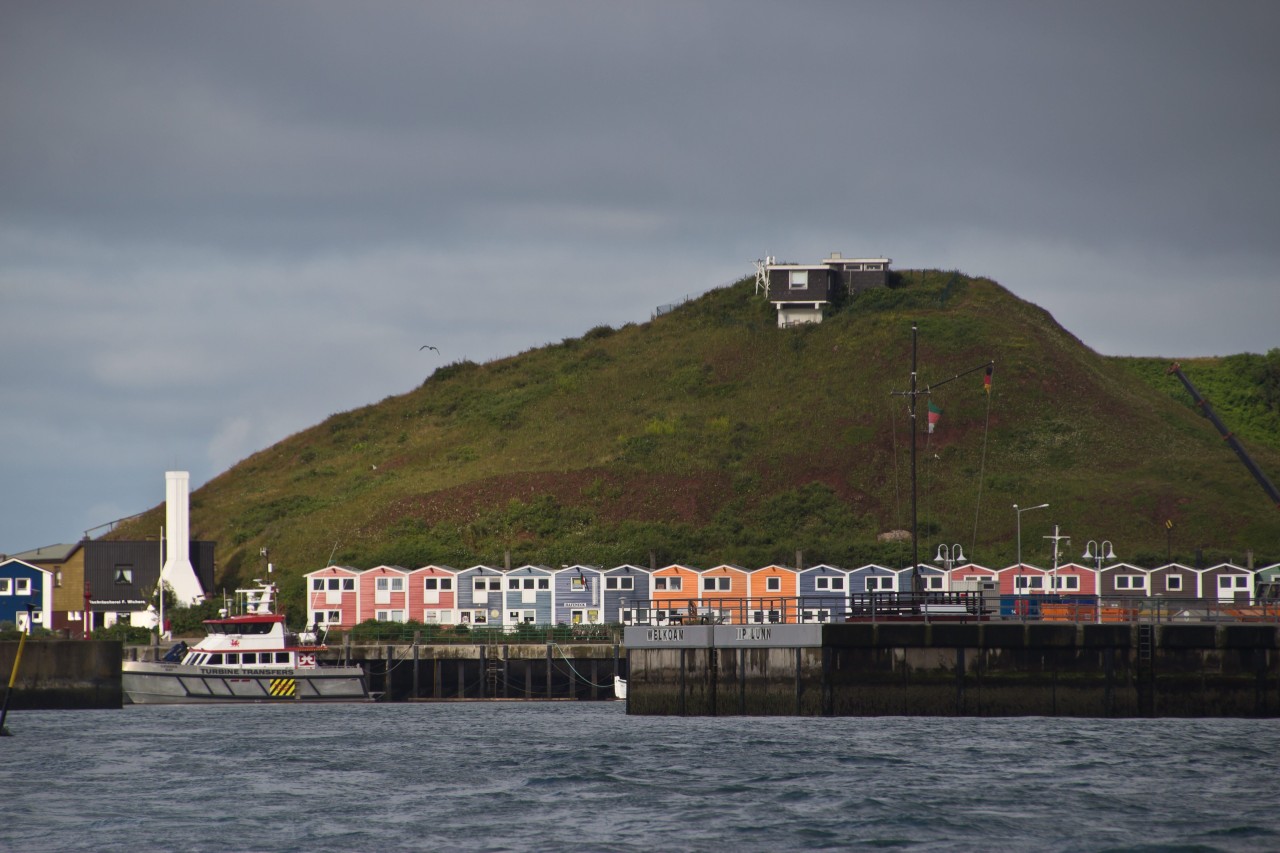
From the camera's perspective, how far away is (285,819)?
34531 millimetres

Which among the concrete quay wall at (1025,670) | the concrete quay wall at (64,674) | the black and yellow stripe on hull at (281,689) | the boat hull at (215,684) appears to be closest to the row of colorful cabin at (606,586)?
the boat hull at (215,684)

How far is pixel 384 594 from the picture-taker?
330 feet

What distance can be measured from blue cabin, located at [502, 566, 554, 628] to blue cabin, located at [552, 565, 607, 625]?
24.1 inches

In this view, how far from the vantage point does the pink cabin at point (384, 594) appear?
330 ft

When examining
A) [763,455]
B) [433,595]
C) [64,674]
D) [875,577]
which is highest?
[763,455]

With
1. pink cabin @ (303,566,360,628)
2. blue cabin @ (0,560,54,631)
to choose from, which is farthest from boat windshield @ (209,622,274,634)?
blue cabin @ (0,560,54,631)

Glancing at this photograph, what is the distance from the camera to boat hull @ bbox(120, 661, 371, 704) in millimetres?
72875

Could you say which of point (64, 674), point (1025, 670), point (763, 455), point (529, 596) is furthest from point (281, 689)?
point (763, 455)

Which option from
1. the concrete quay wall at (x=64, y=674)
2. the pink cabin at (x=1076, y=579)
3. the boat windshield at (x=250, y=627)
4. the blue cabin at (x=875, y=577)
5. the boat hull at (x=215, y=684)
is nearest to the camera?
the concrete quay wall at (x=64, y=674)

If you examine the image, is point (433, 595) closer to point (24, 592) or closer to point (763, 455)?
point (24, 592)

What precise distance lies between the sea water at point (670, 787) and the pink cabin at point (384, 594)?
A: 4601 cm

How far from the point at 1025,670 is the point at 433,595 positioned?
190ft

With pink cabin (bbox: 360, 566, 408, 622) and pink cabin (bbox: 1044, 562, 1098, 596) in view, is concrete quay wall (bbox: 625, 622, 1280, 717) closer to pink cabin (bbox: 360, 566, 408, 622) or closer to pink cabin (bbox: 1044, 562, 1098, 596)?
pink cabin (bbox: 1044, 562, 1098, 596)

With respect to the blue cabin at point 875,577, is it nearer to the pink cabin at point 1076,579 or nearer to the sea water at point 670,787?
the pink cabin at point 1076,579
